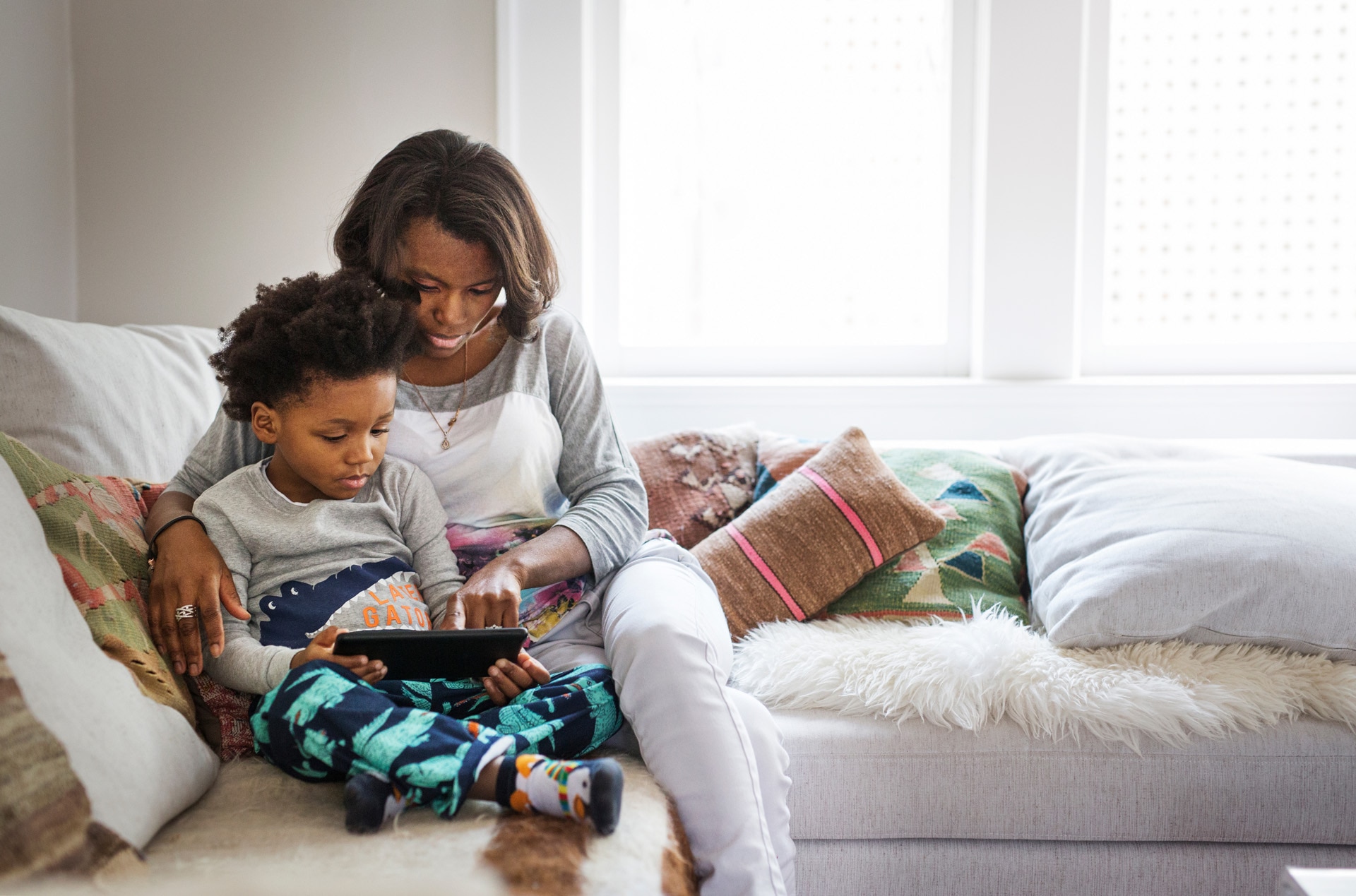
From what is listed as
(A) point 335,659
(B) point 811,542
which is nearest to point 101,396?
(A) point 335,659

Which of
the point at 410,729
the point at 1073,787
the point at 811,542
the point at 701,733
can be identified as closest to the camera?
the point at 410,729

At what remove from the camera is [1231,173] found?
2.41 meters

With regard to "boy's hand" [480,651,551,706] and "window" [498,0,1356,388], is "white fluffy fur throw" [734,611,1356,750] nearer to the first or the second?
"boy's hand" [480,651,551,706]

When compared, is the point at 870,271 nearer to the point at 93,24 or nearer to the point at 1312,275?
the point at 1312,275

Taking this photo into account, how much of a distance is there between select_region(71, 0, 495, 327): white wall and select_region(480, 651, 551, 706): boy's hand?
149 cm

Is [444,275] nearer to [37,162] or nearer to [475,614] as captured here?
[475,614]

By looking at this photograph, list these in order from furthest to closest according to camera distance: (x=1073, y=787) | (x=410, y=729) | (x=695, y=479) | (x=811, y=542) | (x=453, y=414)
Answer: (x=695, y=479)
(x=811, y=542)
(x=453, y=414)
(x=1073, y=787)
(x=410, y=729)

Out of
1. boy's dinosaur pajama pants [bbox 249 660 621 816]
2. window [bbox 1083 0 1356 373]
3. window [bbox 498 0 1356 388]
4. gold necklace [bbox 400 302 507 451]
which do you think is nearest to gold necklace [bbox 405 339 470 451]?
gold necklace [bbox 400 302 507 451]

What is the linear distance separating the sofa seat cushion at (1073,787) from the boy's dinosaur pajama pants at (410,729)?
1.29 feet

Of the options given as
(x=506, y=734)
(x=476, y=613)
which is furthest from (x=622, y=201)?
(x=506, y=734)

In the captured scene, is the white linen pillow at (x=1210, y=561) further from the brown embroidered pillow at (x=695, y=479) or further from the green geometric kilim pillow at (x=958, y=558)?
the brown embroidered pillow at (x=695, y=479)

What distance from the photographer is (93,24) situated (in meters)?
2.24

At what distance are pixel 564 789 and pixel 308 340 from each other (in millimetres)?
633

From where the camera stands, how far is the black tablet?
100 centimetres
